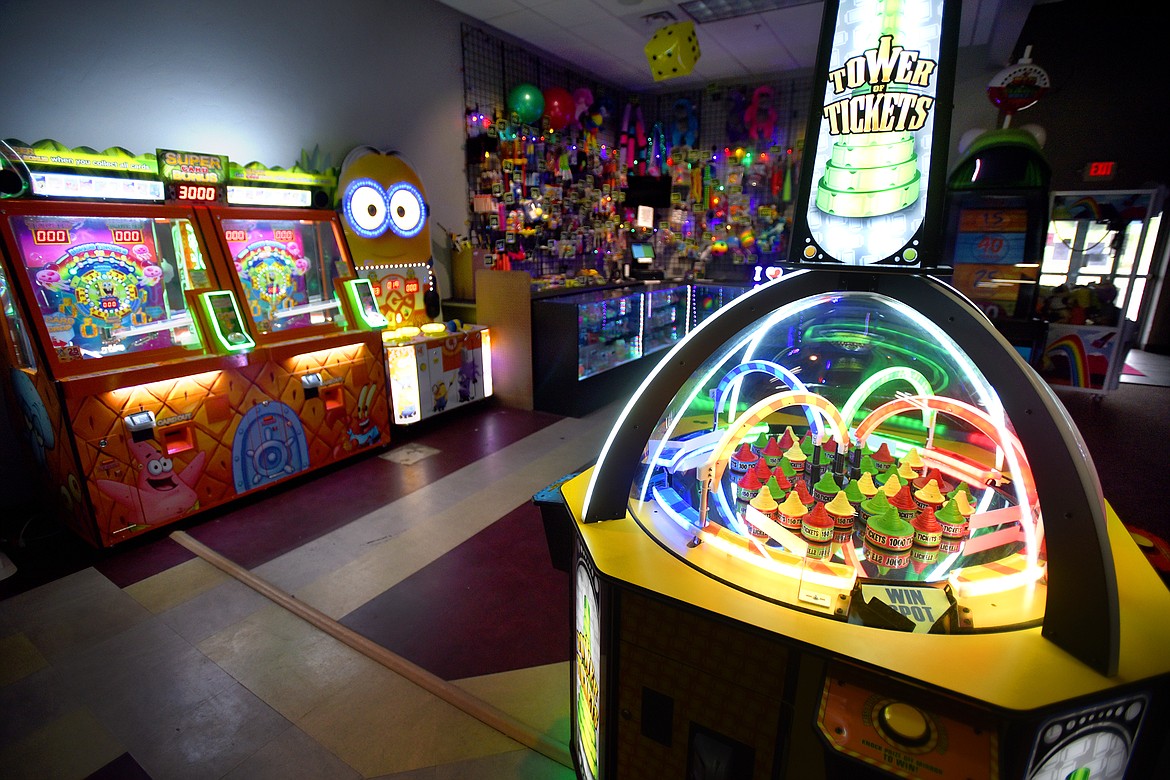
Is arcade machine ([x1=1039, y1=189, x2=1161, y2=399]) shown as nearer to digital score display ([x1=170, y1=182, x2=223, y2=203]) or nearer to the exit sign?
the exit sign

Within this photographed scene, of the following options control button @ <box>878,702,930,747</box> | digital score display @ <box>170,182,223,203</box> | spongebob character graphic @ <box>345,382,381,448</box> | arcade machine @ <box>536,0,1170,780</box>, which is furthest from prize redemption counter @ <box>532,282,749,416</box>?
control button @ <box>878,702,930,747</box>

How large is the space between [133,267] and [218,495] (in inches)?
53.5

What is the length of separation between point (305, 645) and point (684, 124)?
763 centimetres

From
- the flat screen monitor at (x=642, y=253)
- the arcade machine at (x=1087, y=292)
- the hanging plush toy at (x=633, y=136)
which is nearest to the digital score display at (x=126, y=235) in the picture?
the flat screen monitor at (x=642, y=253)

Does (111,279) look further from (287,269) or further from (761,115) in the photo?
(761,115)

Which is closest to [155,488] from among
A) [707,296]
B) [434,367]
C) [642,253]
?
[434,367]

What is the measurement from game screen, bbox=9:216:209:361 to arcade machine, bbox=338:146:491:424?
136cm

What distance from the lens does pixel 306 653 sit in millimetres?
2285

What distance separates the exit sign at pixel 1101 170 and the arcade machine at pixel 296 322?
7651mm

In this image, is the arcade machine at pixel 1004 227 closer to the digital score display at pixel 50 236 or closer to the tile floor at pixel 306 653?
the tile floor at pixel 306 653

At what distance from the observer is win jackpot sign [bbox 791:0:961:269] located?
3.52 feet

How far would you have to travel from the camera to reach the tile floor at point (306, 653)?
6.06ft

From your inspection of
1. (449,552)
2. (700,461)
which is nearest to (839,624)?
(700,461)

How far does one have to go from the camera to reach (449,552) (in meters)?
3.02
